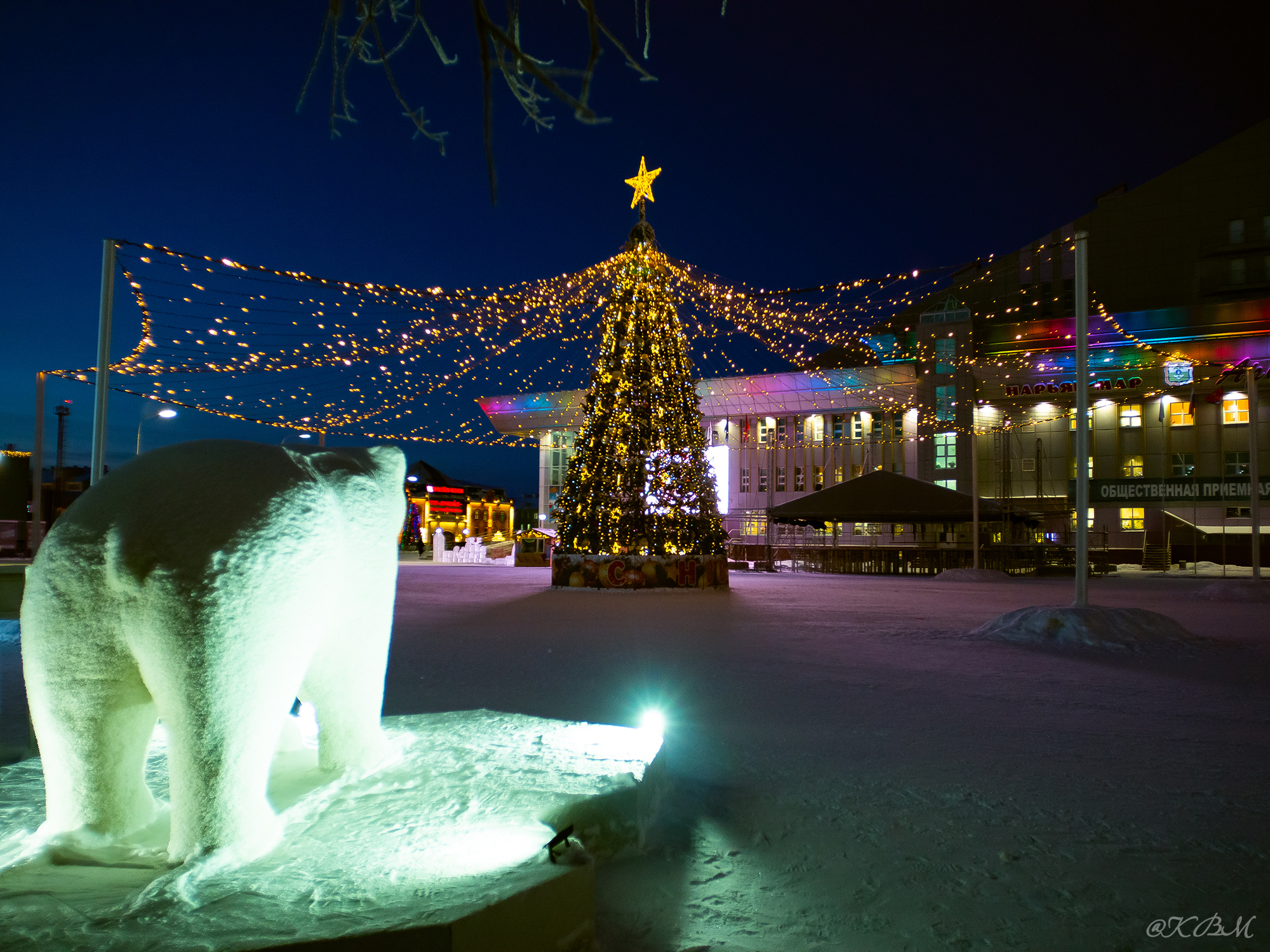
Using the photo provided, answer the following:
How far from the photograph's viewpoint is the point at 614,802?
2734mm

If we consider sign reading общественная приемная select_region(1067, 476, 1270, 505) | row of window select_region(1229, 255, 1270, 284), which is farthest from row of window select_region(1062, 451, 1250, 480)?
sign reading общественная приемная select_region(1067, 476, 1270, 505)

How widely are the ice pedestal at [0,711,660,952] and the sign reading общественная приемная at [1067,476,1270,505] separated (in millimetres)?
20645

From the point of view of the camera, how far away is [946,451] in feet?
107

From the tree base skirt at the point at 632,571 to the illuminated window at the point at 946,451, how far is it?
2112cm

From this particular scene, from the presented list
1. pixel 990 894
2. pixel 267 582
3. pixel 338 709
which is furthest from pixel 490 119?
pixel 990 894

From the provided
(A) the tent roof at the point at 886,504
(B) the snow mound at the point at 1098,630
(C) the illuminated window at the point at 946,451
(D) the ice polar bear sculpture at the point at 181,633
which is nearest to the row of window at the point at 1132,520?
(C) the illuminated window at the point at 946,451

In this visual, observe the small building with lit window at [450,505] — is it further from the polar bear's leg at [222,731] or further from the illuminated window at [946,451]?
the polar bear's leg at [222,731]

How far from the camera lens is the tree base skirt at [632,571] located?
48.2 feet

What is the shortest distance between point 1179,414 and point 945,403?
347 inches

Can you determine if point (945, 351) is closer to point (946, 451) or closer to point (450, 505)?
point (946, 451)

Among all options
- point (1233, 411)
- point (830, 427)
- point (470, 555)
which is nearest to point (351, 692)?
point (470, 555)

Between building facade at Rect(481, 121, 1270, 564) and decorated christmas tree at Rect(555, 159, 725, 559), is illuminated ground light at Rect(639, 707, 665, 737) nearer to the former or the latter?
decorated christmas tree at Rect(555, 159, 725, 559)

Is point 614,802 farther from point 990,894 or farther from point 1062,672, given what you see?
point 1062,672

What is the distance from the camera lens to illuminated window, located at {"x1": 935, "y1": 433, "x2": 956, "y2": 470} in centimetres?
3253
